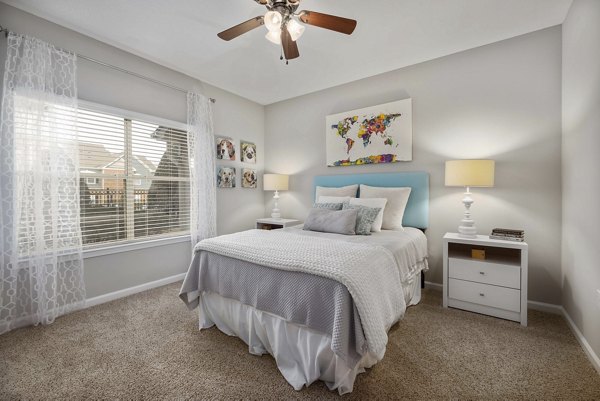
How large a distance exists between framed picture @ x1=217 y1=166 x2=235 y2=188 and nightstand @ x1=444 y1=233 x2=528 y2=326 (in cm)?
292

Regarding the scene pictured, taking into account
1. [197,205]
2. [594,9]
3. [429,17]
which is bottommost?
[197,205]

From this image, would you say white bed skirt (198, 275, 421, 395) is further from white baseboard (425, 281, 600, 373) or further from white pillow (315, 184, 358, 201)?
white pillow (315, 184, 358, 201)

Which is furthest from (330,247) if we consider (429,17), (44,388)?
(429,17)

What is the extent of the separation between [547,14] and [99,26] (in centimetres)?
398

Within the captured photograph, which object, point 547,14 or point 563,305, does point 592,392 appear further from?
point 547,14

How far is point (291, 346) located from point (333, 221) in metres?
1.32

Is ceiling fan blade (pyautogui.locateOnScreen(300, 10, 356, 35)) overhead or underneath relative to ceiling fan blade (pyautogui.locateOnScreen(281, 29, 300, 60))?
overhead

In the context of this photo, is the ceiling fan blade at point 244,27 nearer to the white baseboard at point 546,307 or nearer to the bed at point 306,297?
the bed at point 306,297

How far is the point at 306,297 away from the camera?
5.09ft

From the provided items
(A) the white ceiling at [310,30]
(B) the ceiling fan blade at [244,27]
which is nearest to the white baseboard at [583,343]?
(A) the white ceiling at [310,30]

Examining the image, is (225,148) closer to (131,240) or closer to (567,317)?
(131,240)

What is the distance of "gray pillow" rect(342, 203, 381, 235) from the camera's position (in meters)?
2.65

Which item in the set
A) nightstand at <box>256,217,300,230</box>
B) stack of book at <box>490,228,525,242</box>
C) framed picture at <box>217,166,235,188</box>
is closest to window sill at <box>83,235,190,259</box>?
framed picture at <box>217,166,235,188</box>

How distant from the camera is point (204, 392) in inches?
59.0
